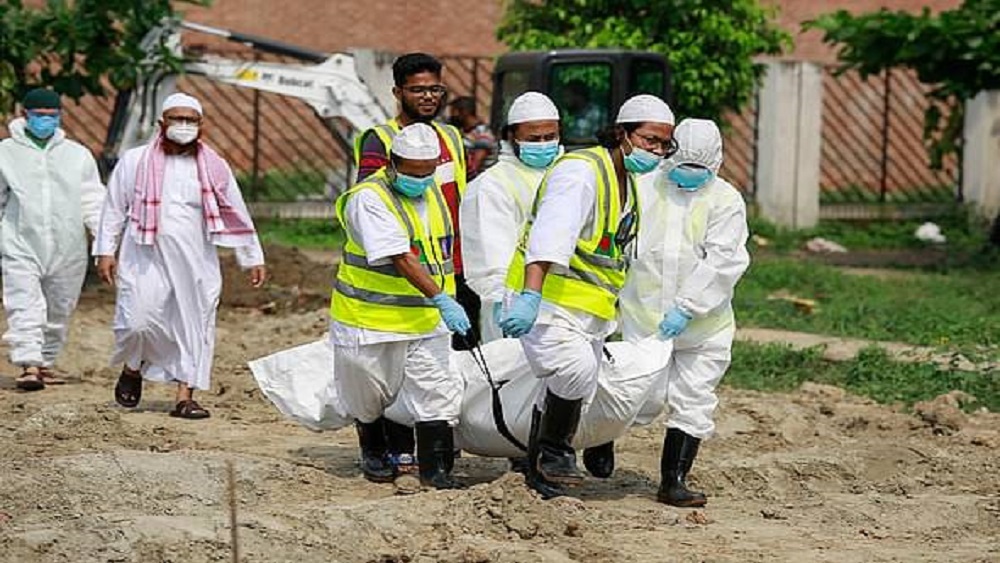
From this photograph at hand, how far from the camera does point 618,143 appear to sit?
8.47m

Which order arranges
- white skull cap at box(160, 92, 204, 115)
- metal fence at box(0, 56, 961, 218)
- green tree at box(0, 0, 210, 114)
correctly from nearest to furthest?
white skull cap at box(160, 92, 204, 115), green tree at box(0, 0, 210, 114), metal fence at box(0, 56, 961, 218)

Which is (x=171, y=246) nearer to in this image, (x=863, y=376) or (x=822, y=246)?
(x=863, y=376)

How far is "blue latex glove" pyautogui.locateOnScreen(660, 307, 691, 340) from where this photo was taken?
27.6 ft

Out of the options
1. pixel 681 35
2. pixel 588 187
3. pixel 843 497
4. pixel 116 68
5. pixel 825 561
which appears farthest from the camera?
pixel 681 35

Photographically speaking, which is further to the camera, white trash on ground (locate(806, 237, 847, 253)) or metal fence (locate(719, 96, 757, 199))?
metal fence (locate(719, 96, 757, 199))

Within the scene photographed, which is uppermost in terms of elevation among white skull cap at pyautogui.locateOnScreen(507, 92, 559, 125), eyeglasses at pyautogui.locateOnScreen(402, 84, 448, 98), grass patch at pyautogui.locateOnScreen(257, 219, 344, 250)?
eyeglasses at pyautogui.locateOnScreen(402, 84, 448, 98)

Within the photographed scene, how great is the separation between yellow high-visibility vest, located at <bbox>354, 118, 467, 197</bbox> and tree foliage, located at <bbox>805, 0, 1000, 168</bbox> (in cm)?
1002

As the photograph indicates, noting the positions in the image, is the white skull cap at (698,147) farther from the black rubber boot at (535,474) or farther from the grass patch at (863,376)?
the grass patch at (863,376)

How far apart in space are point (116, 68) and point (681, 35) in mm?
6704

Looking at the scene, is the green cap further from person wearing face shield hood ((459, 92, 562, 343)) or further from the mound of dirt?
the mound of dirt

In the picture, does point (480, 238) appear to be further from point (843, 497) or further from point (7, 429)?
point (7, 429)

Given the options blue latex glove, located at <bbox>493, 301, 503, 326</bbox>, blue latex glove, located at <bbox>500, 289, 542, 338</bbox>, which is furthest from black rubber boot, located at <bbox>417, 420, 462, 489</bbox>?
blue latex glove, located at <bbox>500, 289, 542, 338</bbox>

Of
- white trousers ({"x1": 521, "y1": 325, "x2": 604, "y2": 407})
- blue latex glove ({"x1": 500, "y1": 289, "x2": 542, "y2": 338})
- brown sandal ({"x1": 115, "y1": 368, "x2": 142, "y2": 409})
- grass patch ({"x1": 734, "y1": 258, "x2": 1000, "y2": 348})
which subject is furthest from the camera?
grass patch ({"x1": 734, "y1": 258, "x2": 1000, "y2": 348})

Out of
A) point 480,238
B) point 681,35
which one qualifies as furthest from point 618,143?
point 681,35
